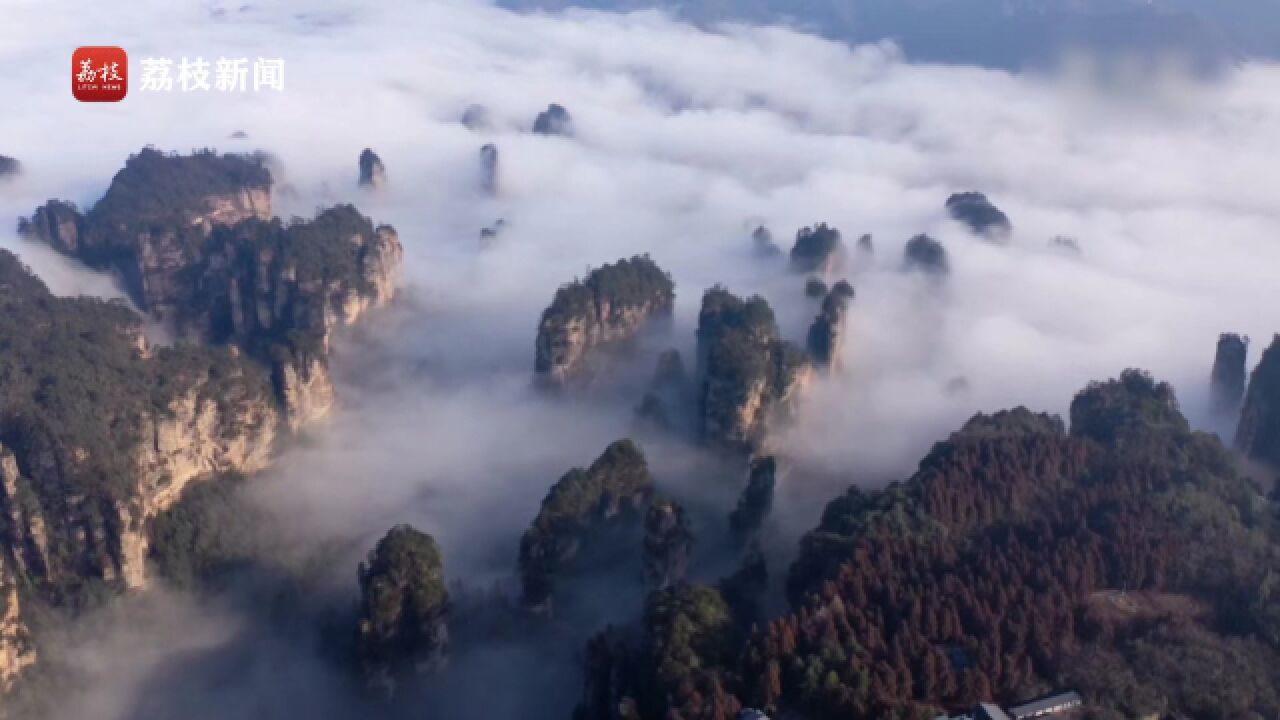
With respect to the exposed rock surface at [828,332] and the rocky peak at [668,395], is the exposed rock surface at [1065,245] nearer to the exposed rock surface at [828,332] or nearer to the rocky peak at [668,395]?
the exposed rock surface at [828,332]

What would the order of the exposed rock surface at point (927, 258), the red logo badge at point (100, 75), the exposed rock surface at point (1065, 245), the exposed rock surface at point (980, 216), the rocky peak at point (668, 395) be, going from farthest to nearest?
1. the exposed rock surface at point (1065, 245)
2. the exposed rock surface at point (980, 216)
3. the exposed rock surface at point (927, 258)
4. the red logo badge at point (100, 75)
5. the rocky peak at point (668, 395)

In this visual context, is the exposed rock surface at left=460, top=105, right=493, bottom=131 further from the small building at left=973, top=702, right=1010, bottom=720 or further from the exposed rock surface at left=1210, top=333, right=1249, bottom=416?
the small building at left=973, top=702, right=1010, bottom=720

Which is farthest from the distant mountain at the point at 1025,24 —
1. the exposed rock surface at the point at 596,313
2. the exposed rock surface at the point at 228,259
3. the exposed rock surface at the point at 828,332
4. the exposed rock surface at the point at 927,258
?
the exposed rock surface at the point at 228,259

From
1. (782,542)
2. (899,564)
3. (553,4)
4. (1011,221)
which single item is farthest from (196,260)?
(553,4)

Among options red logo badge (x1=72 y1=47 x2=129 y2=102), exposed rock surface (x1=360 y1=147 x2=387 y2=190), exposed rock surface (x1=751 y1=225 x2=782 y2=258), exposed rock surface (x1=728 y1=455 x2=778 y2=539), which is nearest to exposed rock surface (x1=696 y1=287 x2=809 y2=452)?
exposed rock surface (x1=728 y1=455 x2=778 y2=539)

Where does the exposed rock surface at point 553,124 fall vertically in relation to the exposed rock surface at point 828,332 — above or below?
above

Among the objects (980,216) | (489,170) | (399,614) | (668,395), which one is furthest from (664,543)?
(489,170)
